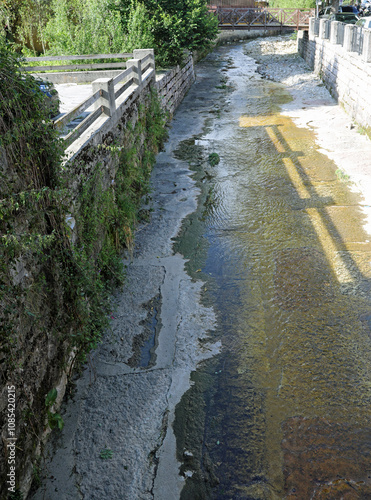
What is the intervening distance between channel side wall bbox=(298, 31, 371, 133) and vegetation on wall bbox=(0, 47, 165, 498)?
828 cm

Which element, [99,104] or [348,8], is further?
[348,8]

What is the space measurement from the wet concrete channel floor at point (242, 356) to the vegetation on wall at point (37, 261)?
510mm

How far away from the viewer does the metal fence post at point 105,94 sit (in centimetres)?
655

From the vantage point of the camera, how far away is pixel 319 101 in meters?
14.7

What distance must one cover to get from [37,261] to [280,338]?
9.06 feet

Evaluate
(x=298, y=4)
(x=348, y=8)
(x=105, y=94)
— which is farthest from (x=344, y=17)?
(x=105, y=94)

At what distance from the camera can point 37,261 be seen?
3865 mm

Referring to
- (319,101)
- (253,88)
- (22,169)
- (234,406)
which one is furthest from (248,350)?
(253,88)

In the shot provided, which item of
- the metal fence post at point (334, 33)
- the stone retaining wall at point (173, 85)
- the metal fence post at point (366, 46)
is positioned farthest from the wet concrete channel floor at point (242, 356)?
the metal fence post at point (334, 33)

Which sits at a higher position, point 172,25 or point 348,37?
point 172,25

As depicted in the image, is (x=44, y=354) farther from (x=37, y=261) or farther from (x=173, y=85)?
(x=173, y=85)

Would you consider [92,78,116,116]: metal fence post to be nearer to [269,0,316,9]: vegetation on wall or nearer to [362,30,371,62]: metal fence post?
[362,30,371,62]: metal fence post

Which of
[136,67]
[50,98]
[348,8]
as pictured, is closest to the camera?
[50,98]

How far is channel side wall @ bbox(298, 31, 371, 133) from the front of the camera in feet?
36.3
